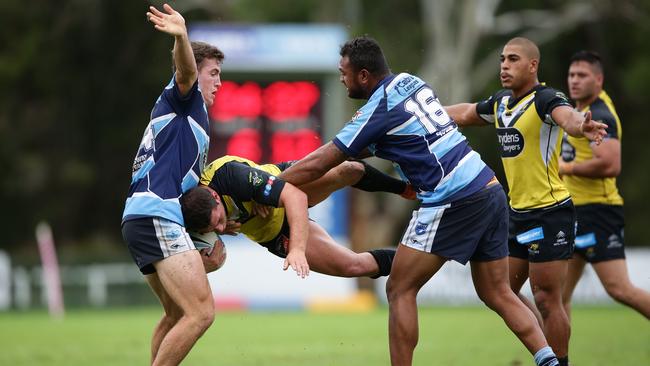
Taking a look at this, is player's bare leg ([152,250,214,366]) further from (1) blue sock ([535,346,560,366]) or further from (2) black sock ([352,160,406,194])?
(1) blue sock ([535,346,560,366])

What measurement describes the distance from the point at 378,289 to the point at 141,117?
1466 centimetres

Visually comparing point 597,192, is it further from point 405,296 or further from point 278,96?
point 278,96

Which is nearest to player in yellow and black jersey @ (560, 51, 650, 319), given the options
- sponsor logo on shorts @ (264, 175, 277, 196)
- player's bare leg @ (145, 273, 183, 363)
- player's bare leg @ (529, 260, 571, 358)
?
player's bare leg @ (529, 260, 571, 358)

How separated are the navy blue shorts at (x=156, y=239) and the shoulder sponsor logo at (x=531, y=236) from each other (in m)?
2.68

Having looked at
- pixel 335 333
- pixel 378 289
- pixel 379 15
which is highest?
pixel 379 15

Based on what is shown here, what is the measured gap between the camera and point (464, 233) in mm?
7715

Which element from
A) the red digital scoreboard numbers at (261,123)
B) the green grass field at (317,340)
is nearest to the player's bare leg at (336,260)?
the green grass field at (317,340)

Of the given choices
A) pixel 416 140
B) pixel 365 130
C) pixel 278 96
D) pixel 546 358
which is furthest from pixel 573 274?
pixel 278 96

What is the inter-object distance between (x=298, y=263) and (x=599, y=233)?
389cm

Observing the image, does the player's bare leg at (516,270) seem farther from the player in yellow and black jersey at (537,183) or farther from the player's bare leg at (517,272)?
the player in yellow and black jersey at (537,183)

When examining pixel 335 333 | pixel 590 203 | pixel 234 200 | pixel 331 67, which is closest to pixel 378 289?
pixel 331 67

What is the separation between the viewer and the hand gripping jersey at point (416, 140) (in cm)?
761

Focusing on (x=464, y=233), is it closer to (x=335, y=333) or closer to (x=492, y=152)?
(x=335, y=333)

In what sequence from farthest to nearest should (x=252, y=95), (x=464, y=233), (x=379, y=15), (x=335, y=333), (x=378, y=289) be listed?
(x=379, y=15) → (x=378, y=289) → (x=252, y=95) → (x=335, y=333) → (x=464, y=233)
